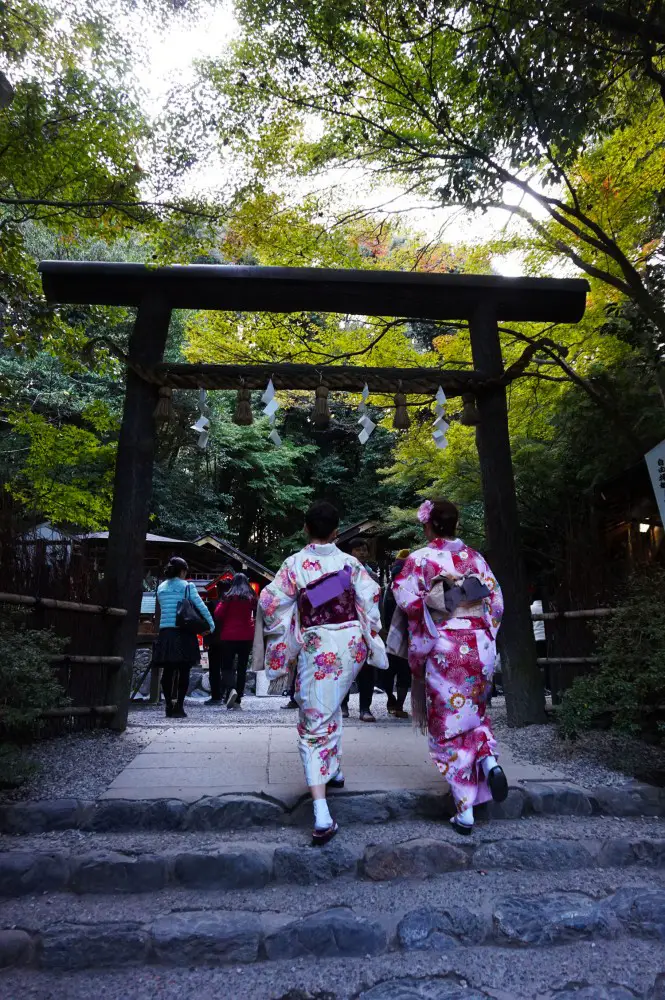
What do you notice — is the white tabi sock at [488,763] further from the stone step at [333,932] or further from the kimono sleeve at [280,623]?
the kimono sleeve at [280,623]

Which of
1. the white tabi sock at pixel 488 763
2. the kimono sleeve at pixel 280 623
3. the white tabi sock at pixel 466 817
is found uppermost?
the kimono sleeve at pixel 280 623

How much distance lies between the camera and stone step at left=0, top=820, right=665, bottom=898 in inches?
124

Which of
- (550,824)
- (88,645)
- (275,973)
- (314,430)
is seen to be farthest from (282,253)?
(314,430)

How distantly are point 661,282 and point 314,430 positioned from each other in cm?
2177

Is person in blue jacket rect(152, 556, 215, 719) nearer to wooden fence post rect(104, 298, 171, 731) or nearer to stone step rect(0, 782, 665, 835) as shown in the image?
wooden fence post rect(104, 298, 171, 731)

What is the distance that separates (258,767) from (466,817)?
1603mm

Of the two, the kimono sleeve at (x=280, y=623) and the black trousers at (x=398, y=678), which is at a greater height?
the kimono sleeve at (x=280, y=623)

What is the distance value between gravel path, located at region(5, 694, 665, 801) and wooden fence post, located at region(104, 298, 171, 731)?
2.03 ft

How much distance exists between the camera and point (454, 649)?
3918 mm

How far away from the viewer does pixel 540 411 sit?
32.4 feet

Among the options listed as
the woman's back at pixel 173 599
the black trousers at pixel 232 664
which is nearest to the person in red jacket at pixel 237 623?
the black trousers at pixel 232 664

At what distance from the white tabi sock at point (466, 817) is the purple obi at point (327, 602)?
1.25 m

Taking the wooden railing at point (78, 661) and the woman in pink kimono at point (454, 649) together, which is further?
the wooden railing at point (78, 661)

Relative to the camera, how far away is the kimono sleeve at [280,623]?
3924mm
